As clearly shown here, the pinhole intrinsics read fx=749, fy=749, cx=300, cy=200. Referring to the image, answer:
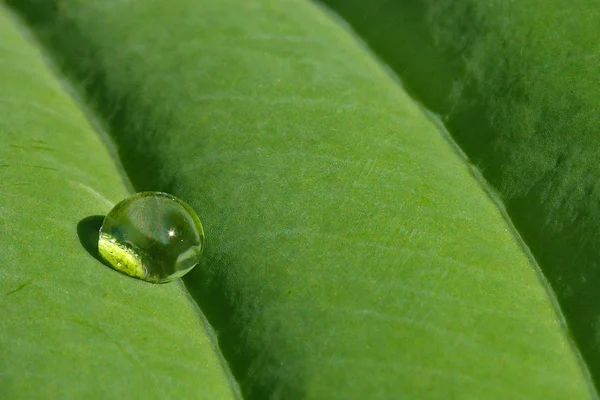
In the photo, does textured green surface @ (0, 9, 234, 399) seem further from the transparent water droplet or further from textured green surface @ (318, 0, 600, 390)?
textured green surface @ (318, 0, 600, 390)

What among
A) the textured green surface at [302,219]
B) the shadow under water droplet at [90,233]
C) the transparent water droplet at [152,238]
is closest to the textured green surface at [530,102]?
the textured green surface at [302,219]

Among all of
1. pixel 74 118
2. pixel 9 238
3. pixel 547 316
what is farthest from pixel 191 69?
pixel 547 316

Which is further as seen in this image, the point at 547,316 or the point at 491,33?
the point at 491,33

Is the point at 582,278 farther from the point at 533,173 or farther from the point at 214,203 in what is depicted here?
the point at 214,203

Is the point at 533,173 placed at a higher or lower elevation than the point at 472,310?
higher

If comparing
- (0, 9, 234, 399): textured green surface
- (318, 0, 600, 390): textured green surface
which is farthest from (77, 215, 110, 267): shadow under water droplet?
(318, 0, 600, 390): textured green surface

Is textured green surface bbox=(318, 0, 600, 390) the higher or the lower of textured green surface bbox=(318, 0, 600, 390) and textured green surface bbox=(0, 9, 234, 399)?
the higher
